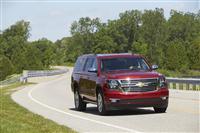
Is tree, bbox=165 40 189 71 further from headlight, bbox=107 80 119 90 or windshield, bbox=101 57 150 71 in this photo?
headlight, bbox=107 80 119 90

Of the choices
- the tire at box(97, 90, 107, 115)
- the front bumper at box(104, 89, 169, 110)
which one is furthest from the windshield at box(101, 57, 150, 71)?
the front bumper at box(104, 89, 169, 110)

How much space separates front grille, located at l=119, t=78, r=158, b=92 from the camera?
675 inches

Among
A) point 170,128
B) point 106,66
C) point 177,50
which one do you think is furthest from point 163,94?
point 177,50

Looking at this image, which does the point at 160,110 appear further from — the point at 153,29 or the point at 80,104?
the point at 153,29

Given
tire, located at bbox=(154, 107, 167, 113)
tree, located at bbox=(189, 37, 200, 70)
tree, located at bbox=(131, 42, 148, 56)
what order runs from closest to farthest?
tire, located at bbox=(154, 107, 167, 113) < tree, located at bbox=(189, 37, 200, 70) < tree, located at bbox=(131, 42, 148, 56)

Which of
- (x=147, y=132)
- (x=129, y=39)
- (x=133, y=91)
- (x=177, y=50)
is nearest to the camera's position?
(x=147, y=132)

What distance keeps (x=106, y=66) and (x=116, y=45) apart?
174m

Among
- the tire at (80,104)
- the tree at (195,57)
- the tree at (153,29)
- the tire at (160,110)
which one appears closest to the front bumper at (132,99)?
the tire at (160,110)

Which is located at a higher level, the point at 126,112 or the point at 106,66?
the point at 106,66

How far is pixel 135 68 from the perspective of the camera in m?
18.4

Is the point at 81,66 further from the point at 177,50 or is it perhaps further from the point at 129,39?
the point at 129,39

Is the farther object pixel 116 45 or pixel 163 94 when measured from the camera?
pixel 116 45

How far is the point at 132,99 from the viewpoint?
17047mm

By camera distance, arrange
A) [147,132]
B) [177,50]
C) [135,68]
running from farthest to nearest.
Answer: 1. [177,50]
2. [135,68]
3. [147,132]
